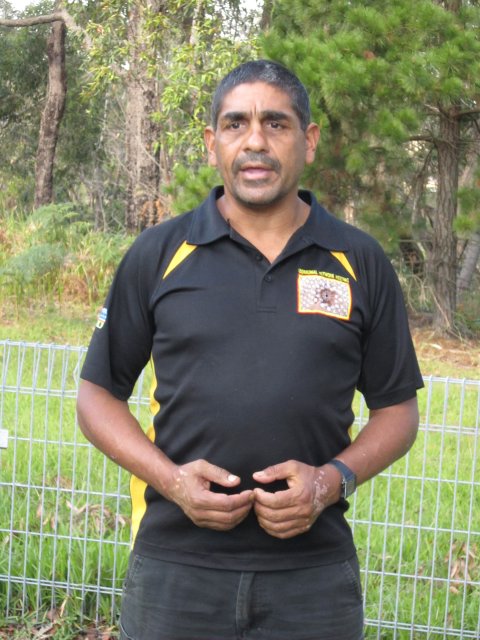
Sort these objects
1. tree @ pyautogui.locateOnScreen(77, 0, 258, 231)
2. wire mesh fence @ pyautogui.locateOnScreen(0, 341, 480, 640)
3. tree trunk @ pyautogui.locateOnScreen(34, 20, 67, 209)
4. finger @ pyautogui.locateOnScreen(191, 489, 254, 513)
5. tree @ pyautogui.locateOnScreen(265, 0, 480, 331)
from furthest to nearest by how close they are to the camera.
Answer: tree trunk @ pyautogui.locateOnScreen(34, 20, 67, 209)
tree @ pyautogui.locateOnScreen(77, 0, 258, 231)
tree @ pyautogui.locateOnScreen(265, 0, 480, 331)
wire mesh fence @ pyautogui.locateOnScreen(0, 341, 480, 640)
finger @ pyautogui.locateOnScreen(191, 489, 254, 513)

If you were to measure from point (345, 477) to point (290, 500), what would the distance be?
17 cm

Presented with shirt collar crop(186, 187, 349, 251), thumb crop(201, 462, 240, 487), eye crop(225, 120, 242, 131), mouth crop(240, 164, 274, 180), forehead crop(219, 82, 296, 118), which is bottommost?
thumb crop(201, 462, 240, 487)

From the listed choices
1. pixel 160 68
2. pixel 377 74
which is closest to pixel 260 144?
pixel 377 74

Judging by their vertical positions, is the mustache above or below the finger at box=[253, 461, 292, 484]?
above

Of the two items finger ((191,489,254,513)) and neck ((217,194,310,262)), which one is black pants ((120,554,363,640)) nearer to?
finger ((191,489,254,513))

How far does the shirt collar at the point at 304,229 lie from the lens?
2.34m

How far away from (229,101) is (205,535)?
3.16 ft

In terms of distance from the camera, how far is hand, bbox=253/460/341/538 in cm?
213

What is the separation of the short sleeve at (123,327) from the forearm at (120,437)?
3 cm

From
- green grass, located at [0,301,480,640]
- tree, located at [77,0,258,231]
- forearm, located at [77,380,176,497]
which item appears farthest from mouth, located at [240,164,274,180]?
tree, located at [77,0,258,231]

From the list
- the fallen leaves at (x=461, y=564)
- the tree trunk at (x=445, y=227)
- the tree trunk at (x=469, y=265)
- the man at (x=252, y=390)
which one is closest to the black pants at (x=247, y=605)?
the man at (x=252, y=390)

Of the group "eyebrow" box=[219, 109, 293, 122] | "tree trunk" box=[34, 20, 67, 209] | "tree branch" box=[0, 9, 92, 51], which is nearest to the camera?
"eyebrow" box=[219, 109, 293, 122]

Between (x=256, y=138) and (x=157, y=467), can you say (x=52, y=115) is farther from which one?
(x=157, y=467)

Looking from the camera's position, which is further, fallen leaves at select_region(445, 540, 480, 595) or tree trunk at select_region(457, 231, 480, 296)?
tree trunk at select_region(457, 231, 480, 296)
